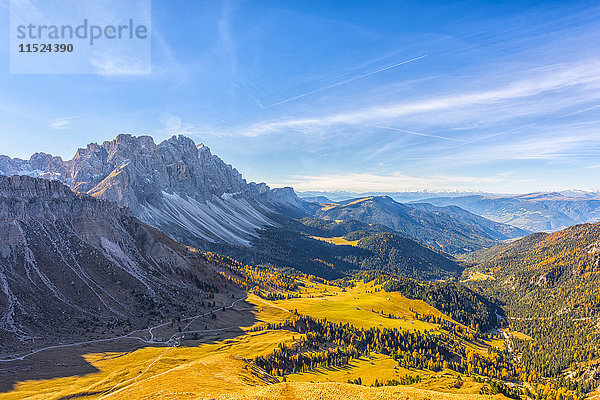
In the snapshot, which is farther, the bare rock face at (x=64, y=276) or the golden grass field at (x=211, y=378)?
the bare rock face at (x=64, y=276)

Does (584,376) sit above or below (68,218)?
below

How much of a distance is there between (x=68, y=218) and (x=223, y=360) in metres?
141

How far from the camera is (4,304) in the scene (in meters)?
122

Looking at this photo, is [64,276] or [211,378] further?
[64,276]

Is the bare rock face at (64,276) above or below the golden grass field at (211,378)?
above

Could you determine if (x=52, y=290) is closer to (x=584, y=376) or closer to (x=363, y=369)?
(x=363, y=369)

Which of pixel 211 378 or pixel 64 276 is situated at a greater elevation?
pixel 64 276

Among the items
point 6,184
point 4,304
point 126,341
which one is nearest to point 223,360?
point 126,341

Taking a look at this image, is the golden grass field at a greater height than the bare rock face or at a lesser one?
lesser

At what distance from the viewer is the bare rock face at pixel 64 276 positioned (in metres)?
128

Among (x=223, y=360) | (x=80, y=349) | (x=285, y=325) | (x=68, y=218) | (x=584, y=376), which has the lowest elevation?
(x=584, y=376)

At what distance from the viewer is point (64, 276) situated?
153 meters

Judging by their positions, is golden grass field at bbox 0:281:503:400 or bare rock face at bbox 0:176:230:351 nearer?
golden grass field at bbox 0:281:503:400

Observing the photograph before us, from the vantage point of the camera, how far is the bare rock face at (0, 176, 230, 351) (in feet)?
419
